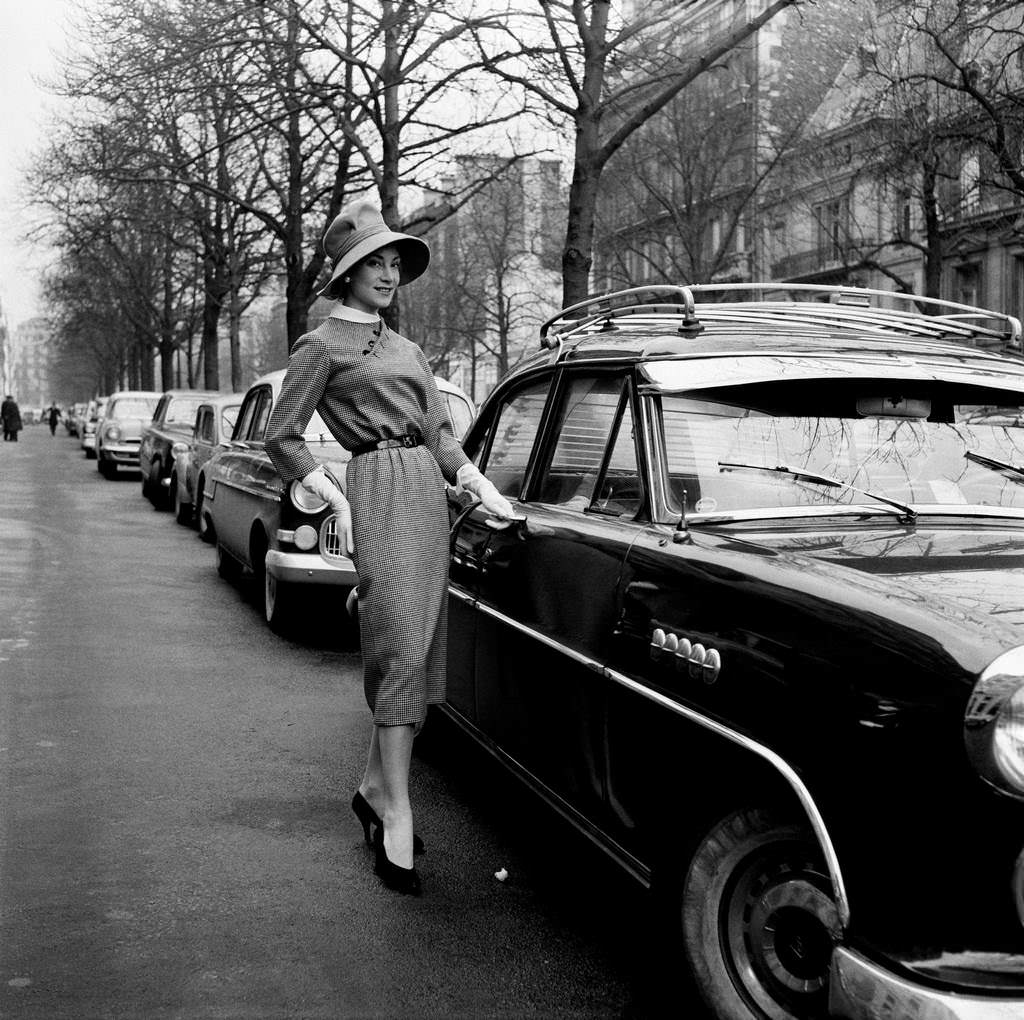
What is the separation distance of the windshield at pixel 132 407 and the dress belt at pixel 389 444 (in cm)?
2643

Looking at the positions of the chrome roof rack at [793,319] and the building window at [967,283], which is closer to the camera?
the chrome roof rack at [793,319]

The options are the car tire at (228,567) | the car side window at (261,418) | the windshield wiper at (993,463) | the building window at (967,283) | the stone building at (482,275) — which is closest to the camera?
the windshield wiper at (993,463)

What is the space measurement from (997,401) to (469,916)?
213 centimetres

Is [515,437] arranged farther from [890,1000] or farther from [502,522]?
[890,1000]

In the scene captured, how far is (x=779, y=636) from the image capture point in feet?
9.12

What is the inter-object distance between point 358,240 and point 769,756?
2192mm

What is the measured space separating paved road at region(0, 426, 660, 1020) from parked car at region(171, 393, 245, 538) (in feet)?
23.0

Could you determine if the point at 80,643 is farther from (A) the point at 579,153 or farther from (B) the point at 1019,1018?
(A) the point at 579,153

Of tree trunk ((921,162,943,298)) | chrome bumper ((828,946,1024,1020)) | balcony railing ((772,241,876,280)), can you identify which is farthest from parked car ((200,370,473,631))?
balcony railing ((772,241,876,280))

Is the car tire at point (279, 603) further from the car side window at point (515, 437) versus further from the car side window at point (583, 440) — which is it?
the car side window at point (583, 440)

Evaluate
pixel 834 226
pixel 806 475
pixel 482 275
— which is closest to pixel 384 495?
pixel 806 475

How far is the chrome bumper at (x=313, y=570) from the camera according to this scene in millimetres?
8289

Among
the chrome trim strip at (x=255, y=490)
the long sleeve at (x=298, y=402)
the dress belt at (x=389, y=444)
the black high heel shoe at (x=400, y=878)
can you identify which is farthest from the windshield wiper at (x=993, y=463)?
the chrome trim strip at (x=255, y=490)

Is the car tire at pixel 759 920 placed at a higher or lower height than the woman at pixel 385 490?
lower
